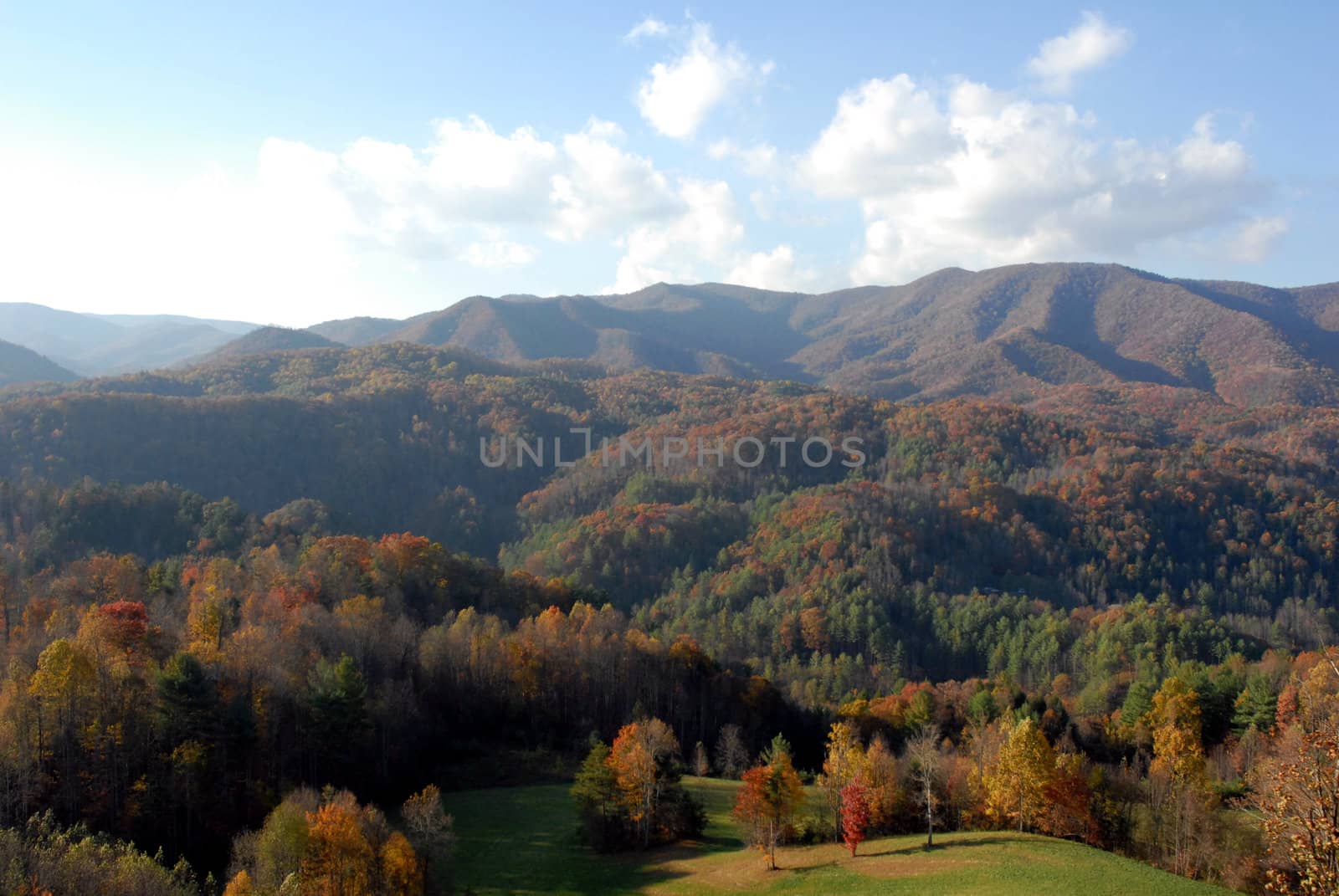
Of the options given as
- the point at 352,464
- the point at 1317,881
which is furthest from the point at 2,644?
the point at 352,464

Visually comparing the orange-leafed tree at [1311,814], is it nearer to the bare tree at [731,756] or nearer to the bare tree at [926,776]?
the bare tree at [926,776]

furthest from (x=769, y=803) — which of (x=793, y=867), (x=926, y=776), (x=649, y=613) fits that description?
(x=649, y=613)

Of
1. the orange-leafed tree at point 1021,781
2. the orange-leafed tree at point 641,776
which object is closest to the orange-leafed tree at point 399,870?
the orange-leafed tree at point 641,776

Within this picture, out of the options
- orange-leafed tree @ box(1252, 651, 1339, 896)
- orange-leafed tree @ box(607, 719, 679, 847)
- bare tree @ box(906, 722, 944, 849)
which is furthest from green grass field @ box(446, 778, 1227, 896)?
orange-leafed tree @ box(1252, 651, 1339, 896)

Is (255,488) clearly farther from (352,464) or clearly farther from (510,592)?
(510,592)

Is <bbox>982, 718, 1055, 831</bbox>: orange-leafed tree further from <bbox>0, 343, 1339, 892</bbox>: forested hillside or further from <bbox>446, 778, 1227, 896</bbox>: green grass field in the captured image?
<bbox>446, 778, 1227, 896</bbox>: green grass field

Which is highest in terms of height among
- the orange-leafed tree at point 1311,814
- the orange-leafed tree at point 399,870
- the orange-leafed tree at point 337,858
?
the orange-leafed tree at point 1311,814

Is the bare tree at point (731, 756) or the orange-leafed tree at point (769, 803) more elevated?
the orange-leafed tree at point (769, 803)

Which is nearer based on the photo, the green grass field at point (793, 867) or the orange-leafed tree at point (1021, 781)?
the green grass field at point (793, 867)
